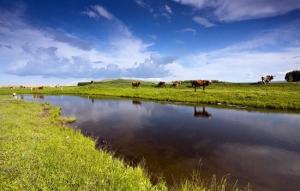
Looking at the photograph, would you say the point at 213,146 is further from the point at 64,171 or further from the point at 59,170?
the point at 59,170

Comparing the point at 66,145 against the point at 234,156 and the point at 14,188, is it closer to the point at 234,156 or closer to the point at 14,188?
the point at 14,188

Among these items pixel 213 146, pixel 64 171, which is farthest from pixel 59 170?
pixel 213 146

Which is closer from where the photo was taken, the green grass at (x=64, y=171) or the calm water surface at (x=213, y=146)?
the green grass at (x=64, y=171)

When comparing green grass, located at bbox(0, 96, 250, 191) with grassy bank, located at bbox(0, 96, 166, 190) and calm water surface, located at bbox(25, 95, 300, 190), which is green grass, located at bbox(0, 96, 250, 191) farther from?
calm water surface, located at bbox(25, 95, 300, 190)

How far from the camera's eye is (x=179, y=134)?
78.4 feet

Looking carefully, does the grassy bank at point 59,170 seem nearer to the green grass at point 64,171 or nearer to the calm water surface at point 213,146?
the green grass at point 64,171

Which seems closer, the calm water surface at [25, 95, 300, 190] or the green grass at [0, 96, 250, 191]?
the green grass at [0, 96, 250, 191]

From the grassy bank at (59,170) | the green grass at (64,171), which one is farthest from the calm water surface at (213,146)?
the grassy bank at (59,170)

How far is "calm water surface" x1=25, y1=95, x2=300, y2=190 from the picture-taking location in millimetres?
14133

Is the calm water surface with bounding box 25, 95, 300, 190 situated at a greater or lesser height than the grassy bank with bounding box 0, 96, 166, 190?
lesser

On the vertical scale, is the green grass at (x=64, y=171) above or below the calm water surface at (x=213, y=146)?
above

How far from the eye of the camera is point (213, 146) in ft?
64.5

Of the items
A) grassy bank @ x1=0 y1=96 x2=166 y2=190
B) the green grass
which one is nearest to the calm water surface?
the green grass

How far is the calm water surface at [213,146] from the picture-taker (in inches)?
556
